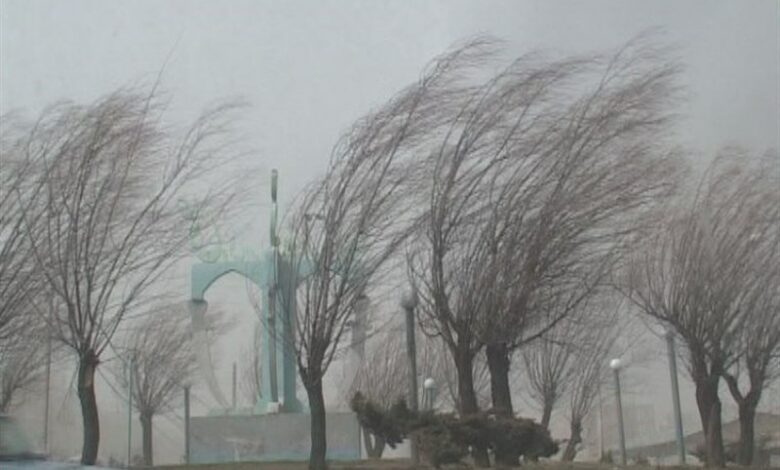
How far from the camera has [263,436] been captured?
120 ft

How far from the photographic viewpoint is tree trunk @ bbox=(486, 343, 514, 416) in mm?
23453

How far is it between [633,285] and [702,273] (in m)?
1.69

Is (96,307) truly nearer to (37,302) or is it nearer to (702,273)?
(37,302)

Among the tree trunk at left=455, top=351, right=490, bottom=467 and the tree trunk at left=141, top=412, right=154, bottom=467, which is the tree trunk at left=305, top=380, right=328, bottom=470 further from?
the tree trunk at left=141, top=412, right=154, bottom=467

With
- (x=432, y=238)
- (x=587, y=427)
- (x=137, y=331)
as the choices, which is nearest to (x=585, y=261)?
(x=432, y=238)

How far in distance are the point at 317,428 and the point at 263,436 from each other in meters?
14.8

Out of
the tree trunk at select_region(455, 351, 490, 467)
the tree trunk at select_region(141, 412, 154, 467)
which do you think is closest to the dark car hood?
the tree trunk at select_region(455, 351, 490, 467)

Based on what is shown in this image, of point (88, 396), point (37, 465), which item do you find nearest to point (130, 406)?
point (88, 396)

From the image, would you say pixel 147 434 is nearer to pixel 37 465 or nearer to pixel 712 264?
pixel 712 264

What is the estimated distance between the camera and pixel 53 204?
23.8 m

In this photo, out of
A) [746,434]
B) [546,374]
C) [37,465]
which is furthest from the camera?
[546,374]

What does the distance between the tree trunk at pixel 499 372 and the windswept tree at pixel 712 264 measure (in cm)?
563

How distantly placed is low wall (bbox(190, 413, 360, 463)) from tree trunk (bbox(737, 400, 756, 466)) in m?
11.6

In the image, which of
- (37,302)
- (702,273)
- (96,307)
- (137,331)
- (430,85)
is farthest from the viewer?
(137,331)
